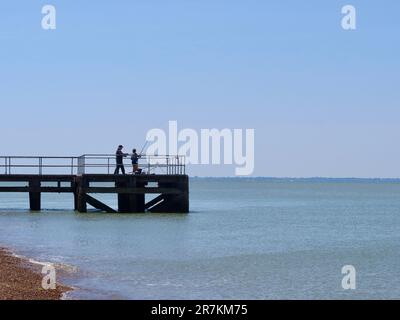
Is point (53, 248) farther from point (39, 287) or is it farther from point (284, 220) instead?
point (284, 220)

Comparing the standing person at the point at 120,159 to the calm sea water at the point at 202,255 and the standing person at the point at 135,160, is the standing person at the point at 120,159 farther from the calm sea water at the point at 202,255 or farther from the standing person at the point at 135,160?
the calm sea water at the point at 202,255

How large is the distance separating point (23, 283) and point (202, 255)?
37.3ft

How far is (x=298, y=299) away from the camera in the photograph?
2025 cm

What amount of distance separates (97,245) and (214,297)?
39.7ft

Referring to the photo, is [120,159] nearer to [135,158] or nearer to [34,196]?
[135,158]

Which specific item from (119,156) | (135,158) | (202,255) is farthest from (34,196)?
(202,255)

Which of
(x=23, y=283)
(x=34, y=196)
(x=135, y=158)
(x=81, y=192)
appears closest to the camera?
(x=23, y=283)

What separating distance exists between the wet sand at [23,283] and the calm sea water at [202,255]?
70 centimetres

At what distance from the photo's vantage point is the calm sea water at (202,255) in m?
21.4

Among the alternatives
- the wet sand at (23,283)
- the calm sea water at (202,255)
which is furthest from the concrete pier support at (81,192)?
the wet sand at (23,283)

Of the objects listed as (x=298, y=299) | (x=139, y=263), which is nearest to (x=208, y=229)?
(x=139, y=263)

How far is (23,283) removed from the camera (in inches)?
768

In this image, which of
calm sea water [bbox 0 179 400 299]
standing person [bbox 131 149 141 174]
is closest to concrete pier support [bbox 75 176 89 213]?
calm sea water [bbox 0 179 400 299]

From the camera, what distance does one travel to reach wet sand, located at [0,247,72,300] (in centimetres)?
1762
